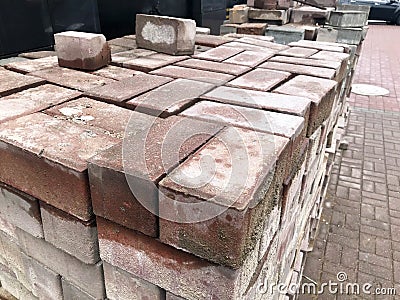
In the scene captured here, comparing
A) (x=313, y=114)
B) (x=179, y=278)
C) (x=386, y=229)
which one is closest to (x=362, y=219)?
(x=386, y=229)

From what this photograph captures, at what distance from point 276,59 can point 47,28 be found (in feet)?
7.36

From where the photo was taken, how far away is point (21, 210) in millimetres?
1617

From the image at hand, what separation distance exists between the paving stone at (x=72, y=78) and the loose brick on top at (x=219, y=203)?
1.18m

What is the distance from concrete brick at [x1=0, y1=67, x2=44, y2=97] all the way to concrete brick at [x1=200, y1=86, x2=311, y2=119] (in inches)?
41.9

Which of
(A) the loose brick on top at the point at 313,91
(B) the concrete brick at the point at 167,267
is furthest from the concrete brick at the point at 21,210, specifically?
(A) the loose brick on top at the point at 313,91

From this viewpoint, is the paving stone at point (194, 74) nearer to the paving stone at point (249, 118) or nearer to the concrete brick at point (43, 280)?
the paving stone at point (249, 118)

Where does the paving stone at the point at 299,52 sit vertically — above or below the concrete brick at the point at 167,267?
above

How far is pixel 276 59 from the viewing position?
2.79 metres

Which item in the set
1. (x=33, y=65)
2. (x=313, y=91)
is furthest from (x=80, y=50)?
(x=313, y=91)

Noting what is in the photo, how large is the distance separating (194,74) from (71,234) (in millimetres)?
1328

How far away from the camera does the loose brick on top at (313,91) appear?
6.34ft

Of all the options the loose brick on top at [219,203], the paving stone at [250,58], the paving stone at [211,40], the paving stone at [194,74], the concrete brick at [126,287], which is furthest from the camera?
the paving stone at [211,40]

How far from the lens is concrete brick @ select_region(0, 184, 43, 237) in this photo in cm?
156

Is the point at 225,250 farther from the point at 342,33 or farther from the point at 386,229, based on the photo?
the point at 342,33
